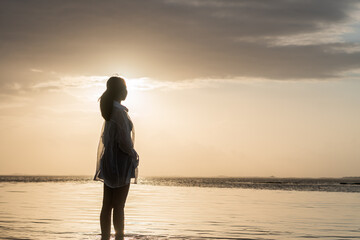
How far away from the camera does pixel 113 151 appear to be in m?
7.48

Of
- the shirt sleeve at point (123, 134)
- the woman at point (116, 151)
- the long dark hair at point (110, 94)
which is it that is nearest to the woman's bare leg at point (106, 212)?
the woman at point (116, 151)

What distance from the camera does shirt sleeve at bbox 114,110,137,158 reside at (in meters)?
7.32

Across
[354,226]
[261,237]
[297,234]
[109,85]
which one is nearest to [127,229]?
[261,237]

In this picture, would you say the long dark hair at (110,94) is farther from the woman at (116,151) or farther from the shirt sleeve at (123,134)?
the shirt sleeve at (123,134)

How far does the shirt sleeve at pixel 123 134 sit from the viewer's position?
24.0 ft

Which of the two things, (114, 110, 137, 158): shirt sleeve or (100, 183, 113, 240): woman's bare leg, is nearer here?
(114, 110, 137, 158): shirt sleeve

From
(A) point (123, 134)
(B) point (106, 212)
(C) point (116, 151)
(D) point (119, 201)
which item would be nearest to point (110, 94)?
(A) point (123, 134)

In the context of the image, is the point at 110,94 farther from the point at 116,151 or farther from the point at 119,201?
the point at 119,201

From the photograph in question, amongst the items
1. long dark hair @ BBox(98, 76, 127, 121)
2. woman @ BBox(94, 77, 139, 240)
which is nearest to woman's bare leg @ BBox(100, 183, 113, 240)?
woman @ BBox(94, 77, 139, 240)

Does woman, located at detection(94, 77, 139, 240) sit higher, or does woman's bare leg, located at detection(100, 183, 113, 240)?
woman, located at detection(94, 77, 139, 240)

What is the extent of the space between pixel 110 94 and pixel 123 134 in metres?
0.65

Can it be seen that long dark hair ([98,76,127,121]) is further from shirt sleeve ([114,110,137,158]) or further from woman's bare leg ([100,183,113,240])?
woman's bare leg ([100,183,113,240])

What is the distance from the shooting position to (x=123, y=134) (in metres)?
7.31

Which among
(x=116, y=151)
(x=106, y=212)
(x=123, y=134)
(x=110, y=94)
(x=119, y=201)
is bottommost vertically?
(x=106, y=212)
